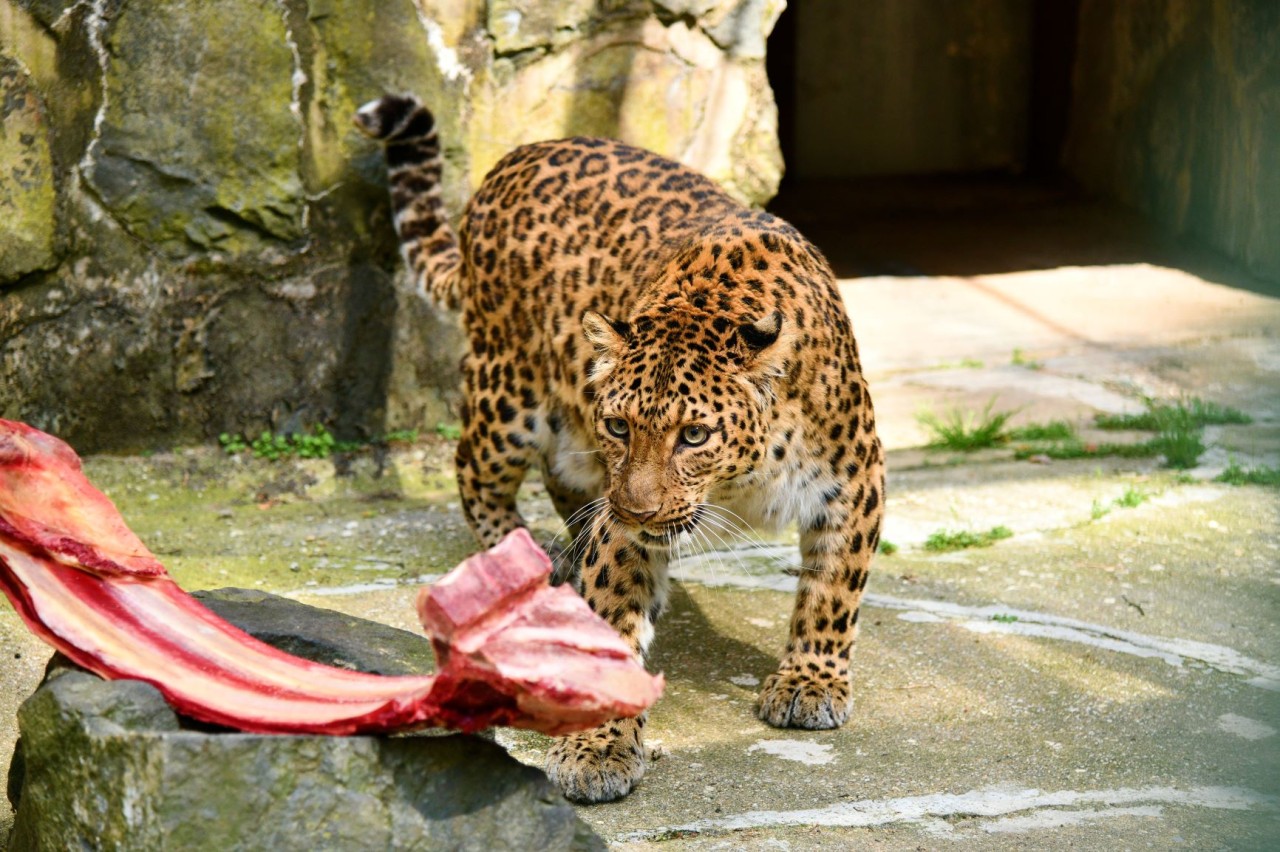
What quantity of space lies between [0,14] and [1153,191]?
8349mm

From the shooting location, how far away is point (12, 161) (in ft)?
21.5

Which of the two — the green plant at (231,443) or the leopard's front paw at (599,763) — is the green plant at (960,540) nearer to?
the leopard's front paw at (599,763)

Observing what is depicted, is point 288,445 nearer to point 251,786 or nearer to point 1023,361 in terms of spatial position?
point 1023,361

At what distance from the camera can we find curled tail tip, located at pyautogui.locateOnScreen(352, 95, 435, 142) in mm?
6500

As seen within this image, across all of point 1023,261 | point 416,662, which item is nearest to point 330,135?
point 416,662

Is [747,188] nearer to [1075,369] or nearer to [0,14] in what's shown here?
[1075,369]

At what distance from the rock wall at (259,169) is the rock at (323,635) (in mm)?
3058

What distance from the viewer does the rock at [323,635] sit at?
3.71 meters

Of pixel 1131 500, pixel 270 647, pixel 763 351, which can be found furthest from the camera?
pixel 1131 500

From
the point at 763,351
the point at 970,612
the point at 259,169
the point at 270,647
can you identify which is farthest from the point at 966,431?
the point at 270,647

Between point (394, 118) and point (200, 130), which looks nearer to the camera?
point (394, 118)

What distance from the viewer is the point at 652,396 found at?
443 centimetres

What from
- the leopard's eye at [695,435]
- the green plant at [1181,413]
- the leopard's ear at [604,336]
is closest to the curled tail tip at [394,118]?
the leopard's ear at [604,336]

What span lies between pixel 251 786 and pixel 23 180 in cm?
444
